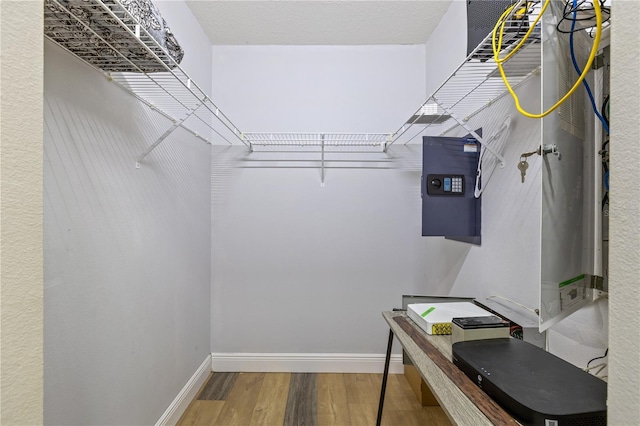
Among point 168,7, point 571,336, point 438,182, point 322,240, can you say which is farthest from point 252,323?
point 168,7

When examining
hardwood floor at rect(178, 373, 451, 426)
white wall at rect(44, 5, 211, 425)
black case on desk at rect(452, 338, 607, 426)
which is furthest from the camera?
hardwood floor at rect(178, 373, 451, 426)

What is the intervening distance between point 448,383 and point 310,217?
164cm

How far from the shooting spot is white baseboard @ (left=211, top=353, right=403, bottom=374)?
7.72 ft

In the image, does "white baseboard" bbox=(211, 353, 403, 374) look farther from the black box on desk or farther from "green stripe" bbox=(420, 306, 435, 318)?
the black box on desk

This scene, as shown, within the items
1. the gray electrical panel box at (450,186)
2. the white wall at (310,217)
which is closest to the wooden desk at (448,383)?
the gray electrical panel box at (450,186)

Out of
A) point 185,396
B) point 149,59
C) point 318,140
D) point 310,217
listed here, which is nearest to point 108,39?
point 149,59

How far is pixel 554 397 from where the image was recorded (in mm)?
708

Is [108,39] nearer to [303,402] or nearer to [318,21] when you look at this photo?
[318,21]

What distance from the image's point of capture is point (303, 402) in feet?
6.51

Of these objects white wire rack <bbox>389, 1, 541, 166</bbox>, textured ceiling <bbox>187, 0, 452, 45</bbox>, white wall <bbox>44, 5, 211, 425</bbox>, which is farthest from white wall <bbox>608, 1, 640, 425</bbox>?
textured ceiling <bbox>187, 0, 452, 45</bbox>

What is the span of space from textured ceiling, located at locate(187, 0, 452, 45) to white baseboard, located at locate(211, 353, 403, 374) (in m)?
2.50

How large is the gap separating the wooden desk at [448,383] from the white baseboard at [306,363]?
122 centimetres

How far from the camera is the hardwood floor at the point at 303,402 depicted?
5.97 ft

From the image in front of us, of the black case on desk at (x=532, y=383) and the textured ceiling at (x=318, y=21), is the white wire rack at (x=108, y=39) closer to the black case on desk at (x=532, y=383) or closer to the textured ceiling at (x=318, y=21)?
the textured ceiling at (x=318, y=21)
